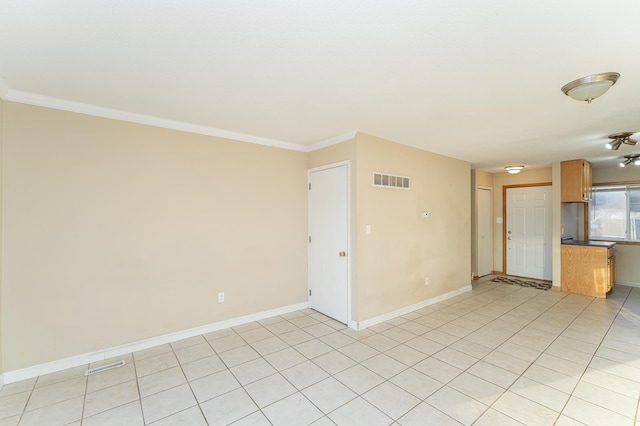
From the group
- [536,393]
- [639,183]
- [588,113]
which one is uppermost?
[588,113]

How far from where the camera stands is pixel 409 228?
4.21m

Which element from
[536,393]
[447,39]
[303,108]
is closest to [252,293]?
[303,108]

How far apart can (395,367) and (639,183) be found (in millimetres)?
6624

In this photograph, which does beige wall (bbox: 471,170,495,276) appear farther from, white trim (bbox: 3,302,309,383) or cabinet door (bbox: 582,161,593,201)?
white trim (bbox: 3,302,309,383)

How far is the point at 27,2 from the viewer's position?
1395 mm

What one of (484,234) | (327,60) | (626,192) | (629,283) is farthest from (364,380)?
Answer: (626,192)

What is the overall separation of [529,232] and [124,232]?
299 inches

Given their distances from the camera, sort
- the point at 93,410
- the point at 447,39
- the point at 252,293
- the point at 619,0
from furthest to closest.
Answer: the point at 252,293, the point at 93,410, the point at 447,39, the point at 619,0

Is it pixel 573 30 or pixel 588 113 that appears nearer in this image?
pixel 573 30

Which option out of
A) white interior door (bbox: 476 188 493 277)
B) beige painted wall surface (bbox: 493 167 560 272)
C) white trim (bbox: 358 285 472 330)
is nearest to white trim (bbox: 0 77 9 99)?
white trim (bbox: 358 285 472 330)

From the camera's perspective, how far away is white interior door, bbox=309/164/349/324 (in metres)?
3.72

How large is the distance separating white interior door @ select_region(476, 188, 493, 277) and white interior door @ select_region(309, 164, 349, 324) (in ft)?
13.5

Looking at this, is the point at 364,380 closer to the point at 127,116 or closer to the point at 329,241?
the point at 329,241

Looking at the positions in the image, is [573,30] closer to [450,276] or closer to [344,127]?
[344,127]
